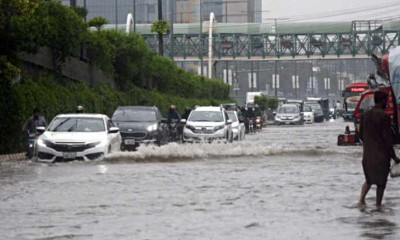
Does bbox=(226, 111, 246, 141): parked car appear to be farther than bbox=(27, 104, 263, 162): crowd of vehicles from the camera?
Yes

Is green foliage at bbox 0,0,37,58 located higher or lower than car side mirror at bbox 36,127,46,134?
higher

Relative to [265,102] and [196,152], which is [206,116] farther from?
[265,102]

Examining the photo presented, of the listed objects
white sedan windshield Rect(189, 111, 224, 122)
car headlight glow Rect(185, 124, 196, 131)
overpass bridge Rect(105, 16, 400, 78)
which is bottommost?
car headlight glow Rect(185, 124, 196, 131)

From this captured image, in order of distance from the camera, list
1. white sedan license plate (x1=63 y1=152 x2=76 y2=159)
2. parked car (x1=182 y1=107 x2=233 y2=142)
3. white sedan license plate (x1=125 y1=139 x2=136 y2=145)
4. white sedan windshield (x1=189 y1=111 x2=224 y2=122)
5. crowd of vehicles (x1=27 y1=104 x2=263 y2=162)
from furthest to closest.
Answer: white sedan windshield (x1=189 y1=111 x2=224 y2=122) < parked car (x1=182 y1=107 x2=233 y2=142) < white sedan license plate (x1=125 y1=139 x2=136 y2=145) < crowd of vehicles (x1=27 y1=104 x2=263 y2=162) < white sedan license plate (x1=63 y1=152 x2=76 y2=159)

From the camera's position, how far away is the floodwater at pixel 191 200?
13914 mm

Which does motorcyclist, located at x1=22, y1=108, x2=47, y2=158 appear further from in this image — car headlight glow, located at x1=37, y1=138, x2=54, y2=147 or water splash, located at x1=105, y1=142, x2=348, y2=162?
water splash, located at x1=105, y1=142, x2=348, y2=162

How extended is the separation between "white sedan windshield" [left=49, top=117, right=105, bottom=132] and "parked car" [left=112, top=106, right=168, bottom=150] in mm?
6422

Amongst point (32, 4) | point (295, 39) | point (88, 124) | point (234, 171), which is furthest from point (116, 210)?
point (295, 39)

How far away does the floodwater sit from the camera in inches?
548

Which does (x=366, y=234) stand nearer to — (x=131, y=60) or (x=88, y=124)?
(x=88, y=124)

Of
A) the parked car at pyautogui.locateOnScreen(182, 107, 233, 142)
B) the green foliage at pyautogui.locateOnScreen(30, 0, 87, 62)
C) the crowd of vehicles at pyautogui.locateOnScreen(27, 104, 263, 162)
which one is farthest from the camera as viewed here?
the parked car at pyautogui.locateOnScreen(182, 107, 233, 142)

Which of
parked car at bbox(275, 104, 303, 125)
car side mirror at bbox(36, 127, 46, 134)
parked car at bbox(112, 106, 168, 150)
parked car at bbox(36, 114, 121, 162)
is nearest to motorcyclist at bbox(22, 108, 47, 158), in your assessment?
parked car at bbox(36, 114, 121, 162)

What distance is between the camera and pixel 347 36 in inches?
5645

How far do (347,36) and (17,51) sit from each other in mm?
109001
